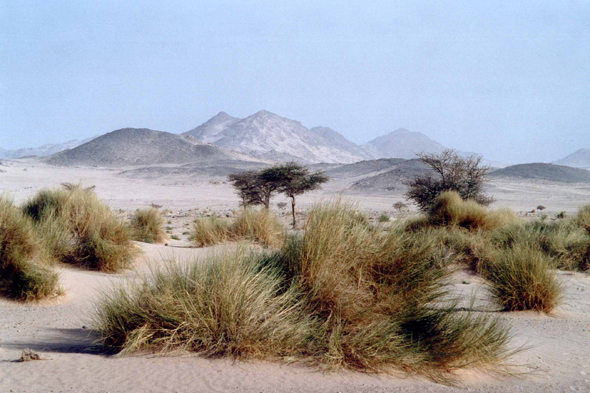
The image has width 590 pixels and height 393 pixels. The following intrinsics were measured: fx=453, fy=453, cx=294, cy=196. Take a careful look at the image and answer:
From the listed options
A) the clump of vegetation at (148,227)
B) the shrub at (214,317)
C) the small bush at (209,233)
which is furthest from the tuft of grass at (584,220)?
the clump of vegetation at (148,227)

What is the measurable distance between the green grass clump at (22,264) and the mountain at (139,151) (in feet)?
304

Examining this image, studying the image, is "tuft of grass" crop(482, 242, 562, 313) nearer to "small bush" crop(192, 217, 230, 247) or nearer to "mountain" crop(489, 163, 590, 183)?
"small bush" crop(192, 217, 230, 247)

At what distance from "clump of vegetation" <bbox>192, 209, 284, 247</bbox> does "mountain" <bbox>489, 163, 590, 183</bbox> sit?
6412 cm

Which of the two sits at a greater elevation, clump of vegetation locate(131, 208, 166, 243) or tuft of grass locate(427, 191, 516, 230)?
tuft of grass locate(427, 191, 516, 230)

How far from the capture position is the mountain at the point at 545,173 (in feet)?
219

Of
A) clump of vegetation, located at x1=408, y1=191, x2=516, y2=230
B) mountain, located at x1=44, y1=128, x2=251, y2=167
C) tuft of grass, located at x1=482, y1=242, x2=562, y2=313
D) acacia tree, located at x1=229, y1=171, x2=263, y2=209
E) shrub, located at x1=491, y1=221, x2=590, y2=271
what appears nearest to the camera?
tuft of grass, located at x1=482, y1=242, x2=562, y2=313

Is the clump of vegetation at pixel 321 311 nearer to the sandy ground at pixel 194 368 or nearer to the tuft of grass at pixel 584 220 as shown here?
the sandy ground at pixel 194 368

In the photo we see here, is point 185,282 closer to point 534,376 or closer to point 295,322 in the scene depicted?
point 295,322

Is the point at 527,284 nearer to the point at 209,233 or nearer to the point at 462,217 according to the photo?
the point at 462,217

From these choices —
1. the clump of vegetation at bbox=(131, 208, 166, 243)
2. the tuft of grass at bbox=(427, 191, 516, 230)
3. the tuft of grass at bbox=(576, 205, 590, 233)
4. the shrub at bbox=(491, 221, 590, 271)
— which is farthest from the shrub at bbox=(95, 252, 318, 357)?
the tuft of grass at bbox=(576, 205, 590, 233)

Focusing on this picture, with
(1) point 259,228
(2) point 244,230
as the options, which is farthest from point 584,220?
(2) point 244,230

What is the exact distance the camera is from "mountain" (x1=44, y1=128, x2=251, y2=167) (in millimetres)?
100250

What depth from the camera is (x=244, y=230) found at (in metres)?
13.7

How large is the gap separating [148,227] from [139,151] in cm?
9867
